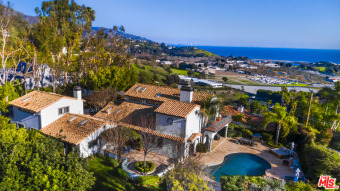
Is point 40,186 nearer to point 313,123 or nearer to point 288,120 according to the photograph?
point 288,120

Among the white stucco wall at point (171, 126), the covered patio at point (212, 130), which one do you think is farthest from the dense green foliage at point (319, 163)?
the white stucco wall at point (171, 126)

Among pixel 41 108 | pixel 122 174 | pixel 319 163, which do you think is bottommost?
pixel 122 174

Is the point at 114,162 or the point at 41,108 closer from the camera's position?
the point at 114,162

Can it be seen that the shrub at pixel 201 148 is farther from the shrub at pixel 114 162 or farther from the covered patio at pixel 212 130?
the shrub at pixel 114 162

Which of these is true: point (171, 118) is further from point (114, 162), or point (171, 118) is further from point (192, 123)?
point (114, 162)

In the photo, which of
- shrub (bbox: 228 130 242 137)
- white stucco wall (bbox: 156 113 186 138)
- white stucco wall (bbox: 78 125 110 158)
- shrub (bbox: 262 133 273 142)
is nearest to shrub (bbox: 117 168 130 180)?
white stucco wall (bbox: 78 125 110 158)

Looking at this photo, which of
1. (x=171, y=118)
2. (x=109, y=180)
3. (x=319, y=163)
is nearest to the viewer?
(x=109, y=180)

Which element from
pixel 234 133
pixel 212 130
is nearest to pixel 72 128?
pixel 212 130
